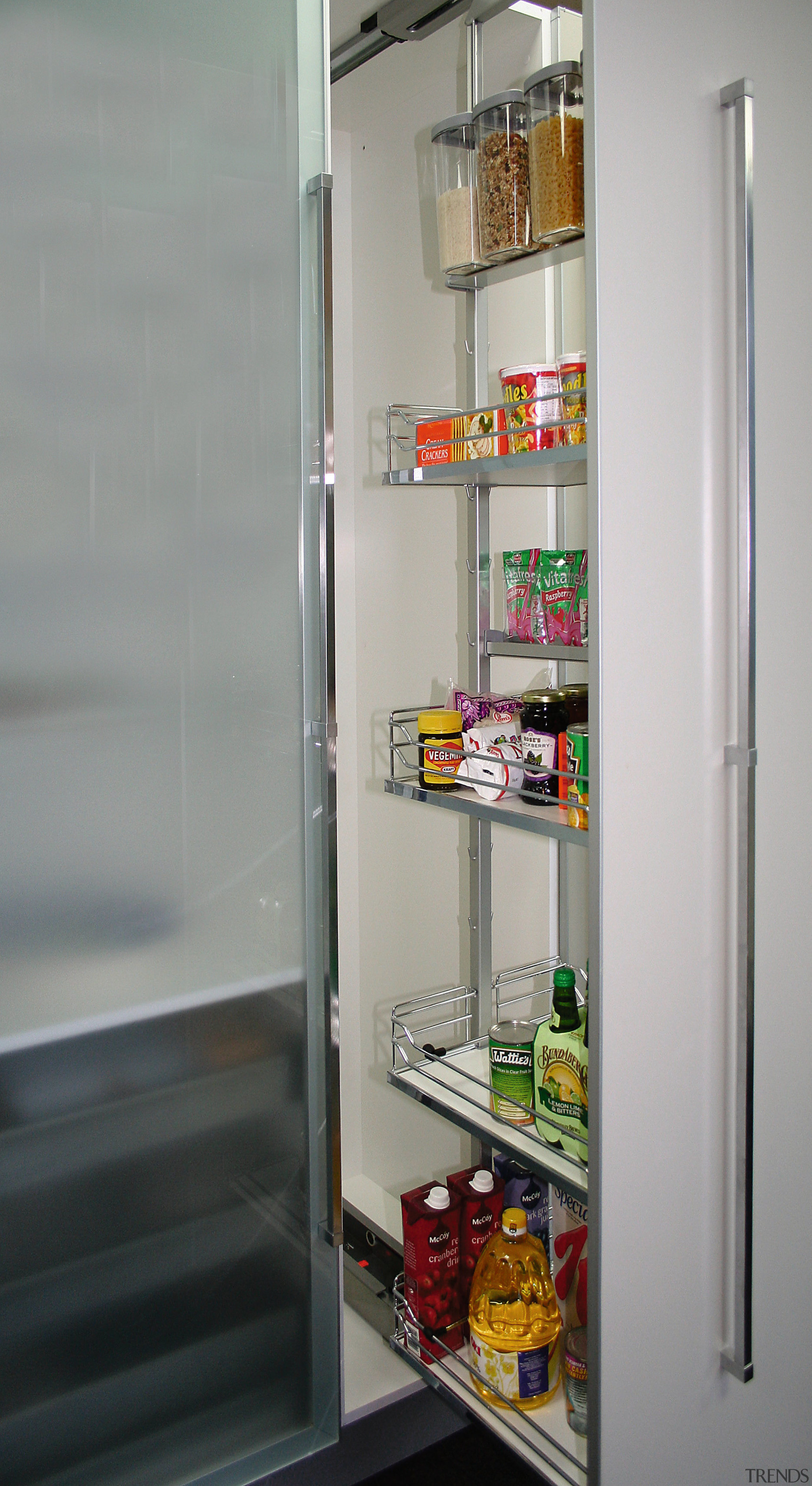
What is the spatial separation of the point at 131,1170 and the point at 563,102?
1.33 metres

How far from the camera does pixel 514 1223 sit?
153cm

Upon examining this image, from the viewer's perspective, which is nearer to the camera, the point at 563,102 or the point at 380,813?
the point at 563,102

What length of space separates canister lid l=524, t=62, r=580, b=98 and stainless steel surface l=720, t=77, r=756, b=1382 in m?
0.17

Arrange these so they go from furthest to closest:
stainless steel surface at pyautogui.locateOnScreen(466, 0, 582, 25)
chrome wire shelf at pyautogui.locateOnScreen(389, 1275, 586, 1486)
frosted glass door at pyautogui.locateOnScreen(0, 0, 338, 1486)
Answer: stainless steel surface at pyautogui.locateOnScreen(466, 0, 582, 25), chrome wire shelf at pyautogui.locateOnScreen(389, 1275, 586, 1486), frosted glass door at pyautogui.locateOnScreen(0, 0, 338, 1486)

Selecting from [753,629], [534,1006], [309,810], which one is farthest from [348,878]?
[753,629]

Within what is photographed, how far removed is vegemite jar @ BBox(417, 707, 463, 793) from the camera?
5.12 ft

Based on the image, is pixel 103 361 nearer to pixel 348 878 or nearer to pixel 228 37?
pixel 228 37

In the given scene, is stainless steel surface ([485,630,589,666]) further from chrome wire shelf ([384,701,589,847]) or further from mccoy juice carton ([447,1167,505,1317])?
mccoy juice carton ([447,1167,505,1317])

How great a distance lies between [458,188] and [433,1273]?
1.52 m

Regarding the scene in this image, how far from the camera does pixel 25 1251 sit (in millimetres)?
1147

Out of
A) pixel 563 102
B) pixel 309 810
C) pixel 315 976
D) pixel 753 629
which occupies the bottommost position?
pixel 315 976

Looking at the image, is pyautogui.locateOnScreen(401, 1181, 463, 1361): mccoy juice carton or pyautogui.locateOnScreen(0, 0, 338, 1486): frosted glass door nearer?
pyautogui.locateOnScreen(0, 0, 338, 1486): frosted glass door

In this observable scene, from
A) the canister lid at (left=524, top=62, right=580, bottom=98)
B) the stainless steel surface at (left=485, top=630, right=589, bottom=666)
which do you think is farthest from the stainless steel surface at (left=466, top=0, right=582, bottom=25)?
the stainless steel surface at (left=485, top=630, right=589, bottom=666)

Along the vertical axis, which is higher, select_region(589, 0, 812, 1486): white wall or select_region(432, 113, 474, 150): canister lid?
select_region(432, 113, 474, 150): canister lid
